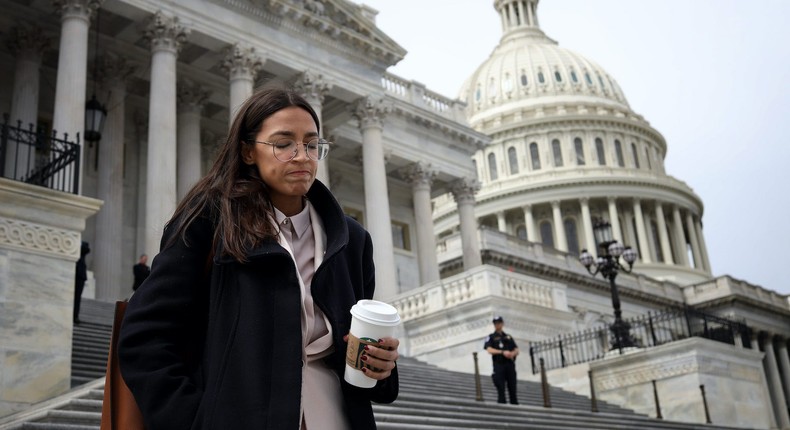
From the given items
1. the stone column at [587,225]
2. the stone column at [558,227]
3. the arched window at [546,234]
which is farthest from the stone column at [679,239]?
the arched window at [546,234]

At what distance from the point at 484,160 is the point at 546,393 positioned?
227ft

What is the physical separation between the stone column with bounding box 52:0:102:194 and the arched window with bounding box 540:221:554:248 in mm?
61056

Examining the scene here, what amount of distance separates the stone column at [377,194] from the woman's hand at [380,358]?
24.7 m

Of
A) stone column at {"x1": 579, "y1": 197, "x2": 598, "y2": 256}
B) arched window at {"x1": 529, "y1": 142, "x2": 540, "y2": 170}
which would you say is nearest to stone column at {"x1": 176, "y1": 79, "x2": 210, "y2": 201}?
stone column at {"x1": 579, "y1": 197, "x2": 598, "y2": 256}

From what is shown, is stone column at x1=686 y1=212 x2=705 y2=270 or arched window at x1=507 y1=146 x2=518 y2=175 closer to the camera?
arched window at x1=507 y1=146 x2=518 y2=175

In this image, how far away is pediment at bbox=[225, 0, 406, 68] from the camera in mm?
27328

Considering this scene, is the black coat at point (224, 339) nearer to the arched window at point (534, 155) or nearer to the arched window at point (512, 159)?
the arched window at point (534, 155)

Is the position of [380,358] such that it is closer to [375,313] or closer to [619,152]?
[375,313]

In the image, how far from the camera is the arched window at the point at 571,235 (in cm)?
7781

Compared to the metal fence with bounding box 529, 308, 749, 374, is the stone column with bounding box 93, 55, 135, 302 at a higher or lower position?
higher

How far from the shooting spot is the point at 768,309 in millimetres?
63250

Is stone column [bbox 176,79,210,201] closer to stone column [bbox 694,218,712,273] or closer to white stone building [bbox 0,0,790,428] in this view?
white stone building [bbox 0,0,790,428]

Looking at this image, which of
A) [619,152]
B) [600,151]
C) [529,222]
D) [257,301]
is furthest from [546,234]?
[257,301]

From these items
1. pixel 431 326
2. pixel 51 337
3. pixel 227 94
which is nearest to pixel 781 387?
pixel 431 326
